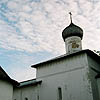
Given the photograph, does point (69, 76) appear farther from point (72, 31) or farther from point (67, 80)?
point (72, 31)

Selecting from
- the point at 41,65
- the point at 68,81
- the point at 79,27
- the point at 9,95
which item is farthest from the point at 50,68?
the point at 9,95

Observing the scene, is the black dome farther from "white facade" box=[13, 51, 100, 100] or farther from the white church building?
"white facade" box=[13, 51, 100, 100]

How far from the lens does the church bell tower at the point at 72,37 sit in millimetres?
16469

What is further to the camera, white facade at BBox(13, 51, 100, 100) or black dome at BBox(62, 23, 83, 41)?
black dome at BBox(62, 23, 83, 41)

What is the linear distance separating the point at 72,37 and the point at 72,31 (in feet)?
1.82

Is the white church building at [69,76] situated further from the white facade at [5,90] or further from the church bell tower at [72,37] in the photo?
the white facade at [5,90]

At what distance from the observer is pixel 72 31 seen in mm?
16656

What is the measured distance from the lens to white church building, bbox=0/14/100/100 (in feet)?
42.2

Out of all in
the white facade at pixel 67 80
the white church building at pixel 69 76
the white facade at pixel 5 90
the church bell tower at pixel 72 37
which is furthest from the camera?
the church bell tower at pixel 72 37

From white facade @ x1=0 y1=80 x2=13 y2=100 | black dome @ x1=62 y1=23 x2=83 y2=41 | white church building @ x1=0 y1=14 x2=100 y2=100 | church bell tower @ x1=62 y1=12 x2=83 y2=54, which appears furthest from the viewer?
black dome @ x1=62 y1=23 x2=83 y2=41

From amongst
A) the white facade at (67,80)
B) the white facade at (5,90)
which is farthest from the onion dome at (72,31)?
the white facade at (5,90)

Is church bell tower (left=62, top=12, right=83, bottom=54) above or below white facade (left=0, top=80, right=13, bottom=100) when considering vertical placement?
above

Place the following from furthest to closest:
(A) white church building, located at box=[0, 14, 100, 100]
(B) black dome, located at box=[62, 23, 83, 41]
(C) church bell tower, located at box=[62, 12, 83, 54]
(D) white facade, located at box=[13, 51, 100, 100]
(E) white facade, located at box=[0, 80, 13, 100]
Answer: (B) black dome, located at box=[62, 23, 83, 41], (C) church bell tower, located at box=[62, 12, 83, 54], (A) white church building, located at box=[0, 14, 100, 100], (D) white facade, located at box=[13, 51, 100, 100], (E) white facade, located at box=[0, 80, 13, 100]

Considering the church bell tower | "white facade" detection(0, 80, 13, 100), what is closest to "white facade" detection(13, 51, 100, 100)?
the church bell tower
